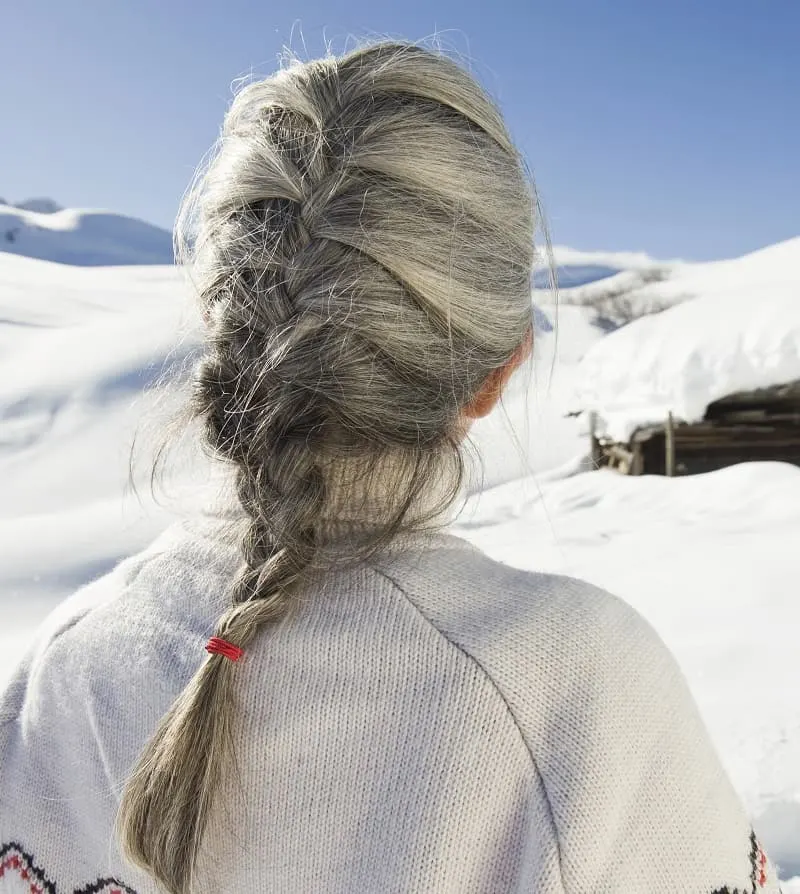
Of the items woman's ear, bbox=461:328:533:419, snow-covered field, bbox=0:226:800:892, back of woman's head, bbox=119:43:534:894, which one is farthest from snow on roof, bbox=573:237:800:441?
back of woman's head, bbox=119:43:534:894

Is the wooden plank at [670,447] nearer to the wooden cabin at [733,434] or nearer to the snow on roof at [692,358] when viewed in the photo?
the wooden cabin at [733,434]

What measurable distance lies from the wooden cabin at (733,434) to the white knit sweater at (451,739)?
37.6ft

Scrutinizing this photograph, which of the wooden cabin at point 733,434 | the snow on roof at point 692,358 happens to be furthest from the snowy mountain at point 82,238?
the wooden cabin at point 733,434

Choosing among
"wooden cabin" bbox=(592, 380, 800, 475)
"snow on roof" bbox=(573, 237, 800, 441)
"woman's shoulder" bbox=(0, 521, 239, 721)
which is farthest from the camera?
"wooden cabin" bbox=(592, 380, 800, 475)

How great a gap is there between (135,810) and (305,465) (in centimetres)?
40

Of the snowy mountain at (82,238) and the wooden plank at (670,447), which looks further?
the snowy mountain at (82,238)

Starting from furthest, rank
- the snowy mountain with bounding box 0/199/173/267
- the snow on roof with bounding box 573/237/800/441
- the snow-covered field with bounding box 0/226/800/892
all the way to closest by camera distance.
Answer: the snowy mountain with bounding box 0/199/173/267 < the snow on roof with bounding box 573/237/800/441 < the snow-covered field with bounding box 0/226/800/892

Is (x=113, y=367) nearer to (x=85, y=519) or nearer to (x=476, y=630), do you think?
(x=85, y=519)

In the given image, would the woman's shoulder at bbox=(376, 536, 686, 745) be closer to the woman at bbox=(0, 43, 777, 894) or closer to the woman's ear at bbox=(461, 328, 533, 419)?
the woman at bbox=(0, 43, 777, 894)

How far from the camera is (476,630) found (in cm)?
78

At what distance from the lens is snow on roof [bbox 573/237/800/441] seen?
1097 centimetres

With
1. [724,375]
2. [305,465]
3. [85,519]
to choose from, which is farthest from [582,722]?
[85,519]

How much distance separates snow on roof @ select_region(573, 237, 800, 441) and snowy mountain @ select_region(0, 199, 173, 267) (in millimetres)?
75712

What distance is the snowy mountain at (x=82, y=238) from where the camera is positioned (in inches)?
3174
